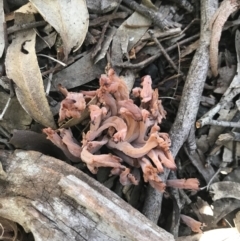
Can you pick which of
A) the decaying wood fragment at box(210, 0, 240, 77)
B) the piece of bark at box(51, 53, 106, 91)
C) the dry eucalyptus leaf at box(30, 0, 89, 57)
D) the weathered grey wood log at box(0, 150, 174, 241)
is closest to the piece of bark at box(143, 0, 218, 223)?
the decaying wood fragment at box(210, 0, 240, 77)

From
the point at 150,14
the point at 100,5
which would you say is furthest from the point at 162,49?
the point at 100,5

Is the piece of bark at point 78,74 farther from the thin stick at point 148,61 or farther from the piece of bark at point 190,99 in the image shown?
the piece of bark at point 190,99

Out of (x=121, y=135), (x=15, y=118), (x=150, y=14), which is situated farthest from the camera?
(x=150, y=14)

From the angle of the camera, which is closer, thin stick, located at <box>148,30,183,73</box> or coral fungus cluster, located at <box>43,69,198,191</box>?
coral fungus cluster, located at <box>43,69,198,191</box>

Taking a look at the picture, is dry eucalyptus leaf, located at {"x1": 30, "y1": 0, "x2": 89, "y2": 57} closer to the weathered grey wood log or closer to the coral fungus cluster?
the coral fungus cluster

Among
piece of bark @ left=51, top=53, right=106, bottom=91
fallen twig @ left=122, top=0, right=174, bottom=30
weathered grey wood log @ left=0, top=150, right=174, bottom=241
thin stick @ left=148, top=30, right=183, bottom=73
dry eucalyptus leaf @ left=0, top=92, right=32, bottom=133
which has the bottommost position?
weathered grey wood log @ left=0, top=150, right=174, bottom=241

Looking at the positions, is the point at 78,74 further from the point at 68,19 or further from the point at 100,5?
the point at 100,5
